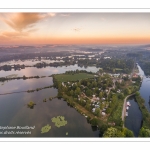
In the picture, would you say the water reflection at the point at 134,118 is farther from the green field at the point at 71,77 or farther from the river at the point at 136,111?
the green field at the point at 71,77

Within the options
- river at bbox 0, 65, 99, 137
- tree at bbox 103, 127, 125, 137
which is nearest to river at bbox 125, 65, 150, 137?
tree at bbox 103, 127, 125, 137

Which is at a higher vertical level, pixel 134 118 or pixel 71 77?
pixel 71 77

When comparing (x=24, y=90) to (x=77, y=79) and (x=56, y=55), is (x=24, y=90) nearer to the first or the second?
(x=56, y=55)

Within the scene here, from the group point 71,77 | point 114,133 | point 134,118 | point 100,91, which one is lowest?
point 134,118

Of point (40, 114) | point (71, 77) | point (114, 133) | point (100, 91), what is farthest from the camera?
point (71, 77)

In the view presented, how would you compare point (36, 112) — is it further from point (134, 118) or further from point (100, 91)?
point (134, 118)

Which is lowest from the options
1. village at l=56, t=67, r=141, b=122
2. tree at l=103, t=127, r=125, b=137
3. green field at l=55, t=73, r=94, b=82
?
tree at l=103, t=127, r=125, b=137

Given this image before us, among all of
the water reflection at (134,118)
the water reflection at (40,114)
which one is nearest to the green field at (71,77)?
the water reflection at (40,114)

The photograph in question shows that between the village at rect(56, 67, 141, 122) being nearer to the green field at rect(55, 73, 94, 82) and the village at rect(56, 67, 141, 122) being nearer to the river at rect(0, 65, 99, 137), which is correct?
the green field at rect(55, 73, 94, 82)

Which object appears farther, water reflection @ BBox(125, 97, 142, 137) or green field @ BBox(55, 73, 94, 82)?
green field @ BBox(55, 73, 94, 82)

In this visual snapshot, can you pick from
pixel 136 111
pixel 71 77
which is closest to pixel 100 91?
pixel 136 111

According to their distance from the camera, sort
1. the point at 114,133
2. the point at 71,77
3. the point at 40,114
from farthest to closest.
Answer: the point at 71,77 < the point at 40,114 < the point at 114,133
